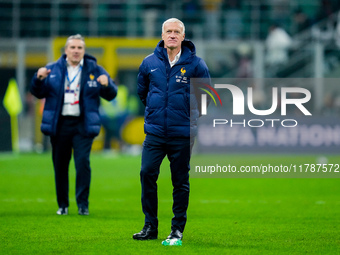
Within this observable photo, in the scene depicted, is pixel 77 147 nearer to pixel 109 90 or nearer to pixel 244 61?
pixel 109 90

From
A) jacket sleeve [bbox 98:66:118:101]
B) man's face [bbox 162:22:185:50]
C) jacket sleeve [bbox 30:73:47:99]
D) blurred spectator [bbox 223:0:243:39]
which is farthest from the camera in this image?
blurred spectator [bbox 223:0:243:39]

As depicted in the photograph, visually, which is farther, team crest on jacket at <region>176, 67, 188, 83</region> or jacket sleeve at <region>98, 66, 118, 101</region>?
jacket sleeve at <region>98, 66, 118, 101</region>

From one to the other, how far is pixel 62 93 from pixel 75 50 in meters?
0.57

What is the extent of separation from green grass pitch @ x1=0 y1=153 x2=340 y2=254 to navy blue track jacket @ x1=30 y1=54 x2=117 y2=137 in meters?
1.14

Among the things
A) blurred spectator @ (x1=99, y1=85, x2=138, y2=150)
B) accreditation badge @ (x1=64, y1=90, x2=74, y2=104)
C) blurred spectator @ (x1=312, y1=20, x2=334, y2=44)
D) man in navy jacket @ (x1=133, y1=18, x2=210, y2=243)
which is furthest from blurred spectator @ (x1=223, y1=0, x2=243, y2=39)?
man in navy jacket @ (x1=133, y1=18, x2=210, y2=243)

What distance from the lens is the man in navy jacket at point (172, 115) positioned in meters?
7.21

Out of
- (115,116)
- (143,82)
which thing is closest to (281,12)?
(115,116)

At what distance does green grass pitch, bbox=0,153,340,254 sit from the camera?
23.6 ft

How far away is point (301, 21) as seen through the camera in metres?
27.8

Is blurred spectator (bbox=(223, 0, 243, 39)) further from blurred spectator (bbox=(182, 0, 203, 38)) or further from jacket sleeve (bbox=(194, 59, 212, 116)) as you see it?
jacket sleeve (bbox=(194, 59, 212, 116))

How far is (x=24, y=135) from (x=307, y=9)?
451 inches

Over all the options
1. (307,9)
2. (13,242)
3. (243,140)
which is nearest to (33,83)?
(13,242)

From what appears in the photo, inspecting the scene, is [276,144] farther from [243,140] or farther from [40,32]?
[40,32]

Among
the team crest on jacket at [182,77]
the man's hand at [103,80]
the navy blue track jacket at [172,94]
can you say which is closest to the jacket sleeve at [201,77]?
the navy blue track jacket at [172,94]
